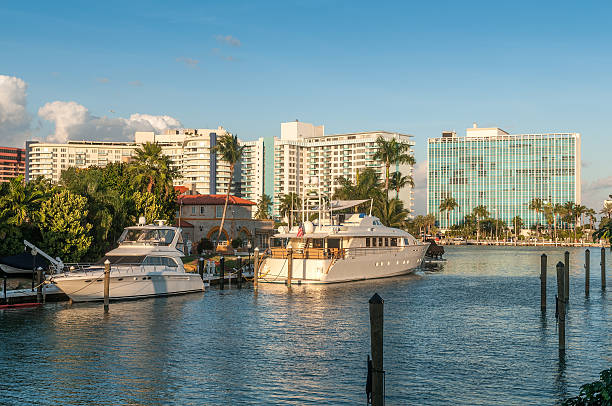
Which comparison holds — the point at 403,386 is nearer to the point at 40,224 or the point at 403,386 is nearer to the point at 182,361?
the point at 182,361

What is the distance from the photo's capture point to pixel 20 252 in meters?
48.5

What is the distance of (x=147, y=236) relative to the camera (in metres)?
46.2

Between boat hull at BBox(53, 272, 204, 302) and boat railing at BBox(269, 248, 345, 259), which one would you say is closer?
boat hull at BBox(53, 272, 204, 302)

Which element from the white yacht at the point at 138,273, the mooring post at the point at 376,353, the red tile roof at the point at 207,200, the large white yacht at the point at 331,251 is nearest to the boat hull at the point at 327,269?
the large white yacht at the point at 331,251

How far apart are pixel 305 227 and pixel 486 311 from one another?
18656mm

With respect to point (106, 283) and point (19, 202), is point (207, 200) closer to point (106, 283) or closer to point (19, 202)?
point (19, 202)

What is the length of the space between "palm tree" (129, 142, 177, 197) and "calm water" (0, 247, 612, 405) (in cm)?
3039

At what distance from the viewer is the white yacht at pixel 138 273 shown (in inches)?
1555

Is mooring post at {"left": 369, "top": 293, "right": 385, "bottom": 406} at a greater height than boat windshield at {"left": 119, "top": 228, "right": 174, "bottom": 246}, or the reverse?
boat windshield at {"left": 119, "top": 228, "right": 174, "bottom": 246}

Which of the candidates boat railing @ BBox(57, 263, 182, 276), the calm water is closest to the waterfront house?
boat railing @ BBox(57, 263, 182, 276)

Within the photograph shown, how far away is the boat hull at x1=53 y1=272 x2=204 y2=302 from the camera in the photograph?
39.2 m

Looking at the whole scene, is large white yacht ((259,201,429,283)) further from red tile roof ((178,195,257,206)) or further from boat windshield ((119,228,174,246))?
red tile roof ((178,195,257,206))

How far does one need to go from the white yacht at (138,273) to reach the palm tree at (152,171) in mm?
26079

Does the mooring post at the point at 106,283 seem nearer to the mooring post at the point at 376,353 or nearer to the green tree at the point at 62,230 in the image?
the green tree at the point at 62,230
